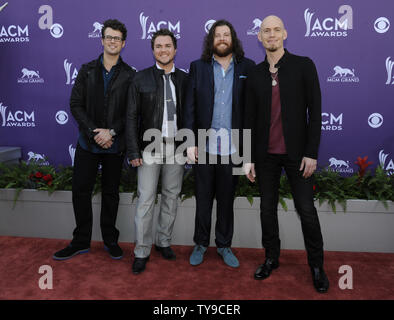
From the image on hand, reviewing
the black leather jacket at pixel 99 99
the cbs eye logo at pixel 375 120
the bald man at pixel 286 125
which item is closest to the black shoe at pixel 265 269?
the bald man at pixel 286 125

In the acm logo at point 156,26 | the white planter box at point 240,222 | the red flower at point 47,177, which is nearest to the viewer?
the white planter box at point 240,222

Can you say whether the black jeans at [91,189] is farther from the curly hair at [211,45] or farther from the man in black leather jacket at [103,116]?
the curly hair at [211,45]

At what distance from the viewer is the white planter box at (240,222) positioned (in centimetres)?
337

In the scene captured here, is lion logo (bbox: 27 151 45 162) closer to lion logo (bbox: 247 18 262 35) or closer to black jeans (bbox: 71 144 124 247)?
black jeans (bbox: 71 144 124 247)

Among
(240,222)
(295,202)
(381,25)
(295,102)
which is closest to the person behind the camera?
(295,102)

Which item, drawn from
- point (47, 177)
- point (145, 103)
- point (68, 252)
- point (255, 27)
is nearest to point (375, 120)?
point (255, 27)

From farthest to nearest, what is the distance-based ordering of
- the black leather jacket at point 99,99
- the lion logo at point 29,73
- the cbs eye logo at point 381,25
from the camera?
the lion logo at point 29,73
the cbs eye logo at point 381,25
the black leather jacket at point 99,99

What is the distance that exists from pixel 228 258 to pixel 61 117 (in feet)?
9.75

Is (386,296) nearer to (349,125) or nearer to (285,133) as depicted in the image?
(285,133)

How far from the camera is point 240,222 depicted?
3.48 meters

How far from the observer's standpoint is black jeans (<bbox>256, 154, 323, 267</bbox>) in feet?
8.48

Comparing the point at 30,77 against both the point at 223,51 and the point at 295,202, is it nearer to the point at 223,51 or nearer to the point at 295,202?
the point at 223,51

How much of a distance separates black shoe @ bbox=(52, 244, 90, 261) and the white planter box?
0.40 meters

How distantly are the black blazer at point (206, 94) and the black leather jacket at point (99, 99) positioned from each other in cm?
64
